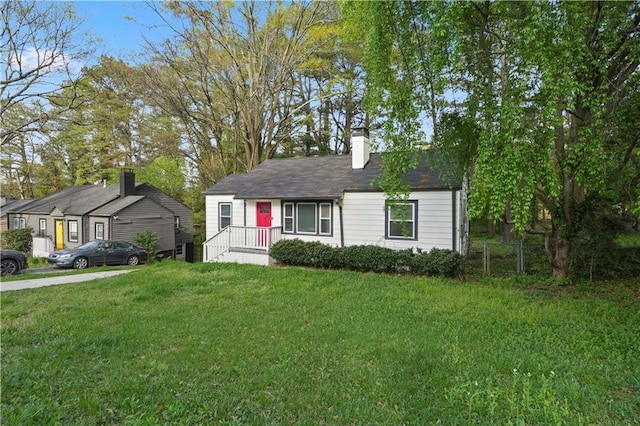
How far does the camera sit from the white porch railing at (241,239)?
12.6 metres

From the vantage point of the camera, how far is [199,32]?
16297 mm

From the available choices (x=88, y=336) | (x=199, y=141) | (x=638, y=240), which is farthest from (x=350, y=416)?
(x=199, y=141)

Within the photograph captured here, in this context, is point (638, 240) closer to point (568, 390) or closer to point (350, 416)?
point (568, 390)

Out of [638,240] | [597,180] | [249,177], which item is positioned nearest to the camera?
[597,180]

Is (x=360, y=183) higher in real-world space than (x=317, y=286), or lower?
higher

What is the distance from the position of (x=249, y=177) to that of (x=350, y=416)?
13104 millimetres

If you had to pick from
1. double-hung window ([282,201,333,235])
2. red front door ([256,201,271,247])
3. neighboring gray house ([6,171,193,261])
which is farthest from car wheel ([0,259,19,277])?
double-hung window ([282,201,333,235])

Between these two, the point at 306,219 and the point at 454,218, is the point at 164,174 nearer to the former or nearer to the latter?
the point at 306,219

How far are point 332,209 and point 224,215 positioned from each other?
5035mm

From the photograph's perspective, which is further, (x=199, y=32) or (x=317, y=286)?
(x=199, y=32)

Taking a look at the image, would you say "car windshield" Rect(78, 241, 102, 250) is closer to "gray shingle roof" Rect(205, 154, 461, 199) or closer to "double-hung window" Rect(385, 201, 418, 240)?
"gray shingle roof" Rect(205, 154, 461, 199)

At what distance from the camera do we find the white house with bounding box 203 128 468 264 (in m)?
10.6

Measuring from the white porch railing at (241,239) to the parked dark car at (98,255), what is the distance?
5742mm

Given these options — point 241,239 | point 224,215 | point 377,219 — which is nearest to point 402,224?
point 377,219
